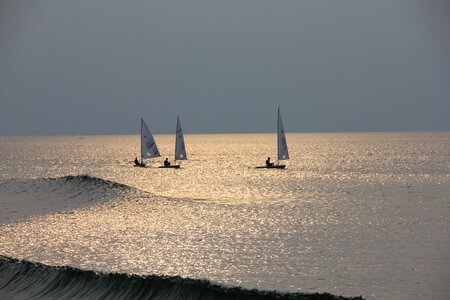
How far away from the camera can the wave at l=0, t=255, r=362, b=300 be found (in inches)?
832

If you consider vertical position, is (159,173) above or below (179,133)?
below

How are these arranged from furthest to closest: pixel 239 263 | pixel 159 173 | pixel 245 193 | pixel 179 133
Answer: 1. pixel 159 173
2. pixel 179 133
3. pixel 245 193
4. pixel 239 263

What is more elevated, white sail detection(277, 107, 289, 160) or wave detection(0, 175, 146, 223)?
white sail detection(277, 107, 289, 160)

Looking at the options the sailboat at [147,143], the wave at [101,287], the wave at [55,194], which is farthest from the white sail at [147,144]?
the wave at [101,287]

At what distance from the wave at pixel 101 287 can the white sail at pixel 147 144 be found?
79.3m

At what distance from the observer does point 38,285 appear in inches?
977

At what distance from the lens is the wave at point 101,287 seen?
69.4 ft

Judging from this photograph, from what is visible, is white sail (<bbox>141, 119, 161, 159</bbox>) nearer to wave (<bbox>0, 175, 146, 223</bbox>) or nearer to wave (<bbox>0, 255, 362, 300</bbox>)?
wave (<bbox>0, 175, 146, 223</bbox>)

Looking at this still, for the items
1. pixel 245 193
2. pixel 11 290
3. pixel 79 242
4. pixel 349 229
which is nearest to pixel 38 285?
pixel 11 290

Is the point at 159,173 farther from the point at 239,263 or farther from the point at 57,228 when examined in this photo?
the point at 239,263

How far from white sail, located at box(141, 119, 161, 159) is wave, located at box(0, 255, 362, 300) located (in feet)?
260

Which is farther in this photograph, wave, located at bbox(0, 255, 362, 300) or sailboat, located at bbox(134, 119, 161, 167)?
sailboat, located at bbox(134, 119, 161, 167)

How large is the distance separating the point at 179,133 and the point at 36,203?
45.7 metres

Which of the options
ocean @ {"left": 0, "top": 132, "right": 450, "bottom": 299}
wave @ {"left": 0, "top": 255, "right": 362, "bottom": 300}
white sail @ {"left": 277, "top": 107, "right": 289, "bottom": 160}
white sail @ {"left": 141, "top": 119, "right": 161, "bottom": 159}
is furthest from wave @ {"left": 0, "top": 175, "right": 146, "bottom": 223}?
white sail @ {"left": 277, "top": 107, "right": 289, "bottom": 160}
